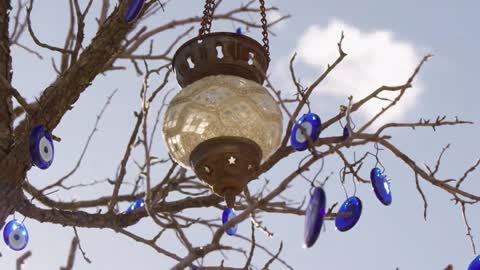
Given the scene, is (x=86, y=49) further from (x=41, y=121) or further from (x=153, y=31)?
(x=153, y=31)

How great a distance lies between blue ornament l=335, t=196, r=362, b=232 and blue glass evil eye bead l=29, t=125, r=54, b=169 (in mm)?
1077

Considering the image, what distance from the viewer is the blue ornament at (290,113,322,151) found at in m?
2.14

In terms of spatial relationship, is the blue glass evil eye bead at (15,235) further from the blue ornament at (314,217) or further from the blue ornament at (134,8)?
the blue ornament at (314,217)

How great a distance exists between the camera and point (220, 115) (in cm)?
206

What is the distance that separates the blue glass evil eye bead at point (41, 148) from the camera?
2.63 m

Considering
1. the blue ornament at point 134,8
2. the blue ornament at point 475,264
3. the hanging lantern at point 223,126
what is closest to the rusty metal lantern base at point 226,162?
the hanging lantern at point 223,126

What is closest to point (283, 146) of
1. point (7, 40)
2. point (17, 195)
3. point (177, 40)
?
point (17, 195)

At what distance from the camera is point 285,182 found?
5.86 feet

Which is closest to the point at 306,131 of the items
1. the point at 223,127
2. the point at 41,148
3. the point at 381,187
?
the point at 223,127

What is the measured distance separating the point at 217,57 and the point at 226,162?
14.4 inches

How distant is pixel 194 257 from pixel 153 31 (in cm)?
327

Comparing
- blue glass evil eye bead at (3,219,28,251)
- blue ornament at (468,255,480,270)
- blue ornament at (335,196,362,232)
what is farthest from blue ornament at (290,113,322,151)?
blue glass evil eye bead at (3,219,28,251)

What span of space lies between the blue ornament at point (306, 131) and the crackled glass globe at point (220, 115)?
52 mm

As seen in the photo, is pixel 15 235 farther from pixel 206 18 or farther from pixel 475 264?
pixel 475 264
